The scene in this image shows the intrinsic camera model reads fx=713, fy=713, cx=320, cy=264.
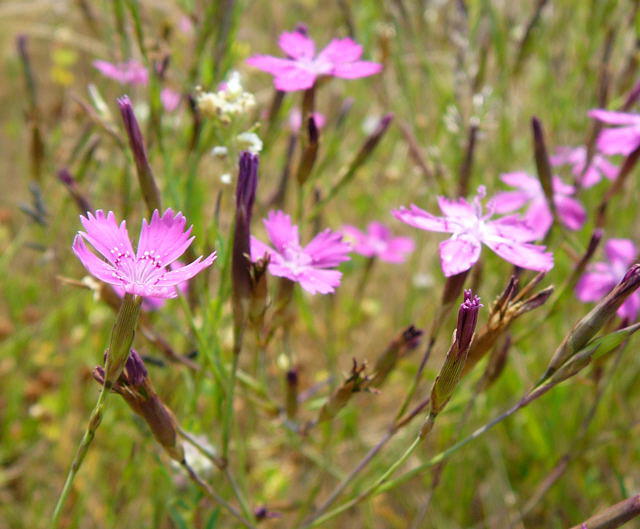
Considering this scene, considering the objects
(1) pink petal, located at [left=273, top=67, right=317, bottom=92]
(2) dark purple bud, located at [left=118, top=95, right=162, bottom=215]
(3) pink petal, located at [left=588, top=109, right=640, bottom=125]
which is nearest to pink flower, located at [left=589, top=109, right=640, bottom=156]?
(3) pink petal, located at [left=588, top=109, right=640, bottom=125]

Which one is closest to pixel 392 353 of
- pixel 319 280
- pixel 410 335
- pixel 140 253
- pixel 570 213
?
pixel 410 335

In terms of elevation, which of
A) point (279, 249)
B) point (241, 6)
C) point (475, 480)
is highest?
point (241, 6)

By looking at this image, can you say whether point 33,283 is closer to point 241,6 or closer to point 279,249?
point 241,6

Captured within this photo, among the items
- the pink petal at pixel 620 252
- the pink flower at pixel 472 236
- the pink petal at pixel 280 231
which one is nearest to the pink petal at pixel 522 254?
the pink flower at pixel 472 236

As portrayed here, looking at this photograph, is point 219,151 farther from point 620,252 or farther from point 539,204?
point 620,252

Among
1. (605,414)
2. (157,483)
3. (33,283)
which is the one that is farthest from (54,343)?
(605,414)
